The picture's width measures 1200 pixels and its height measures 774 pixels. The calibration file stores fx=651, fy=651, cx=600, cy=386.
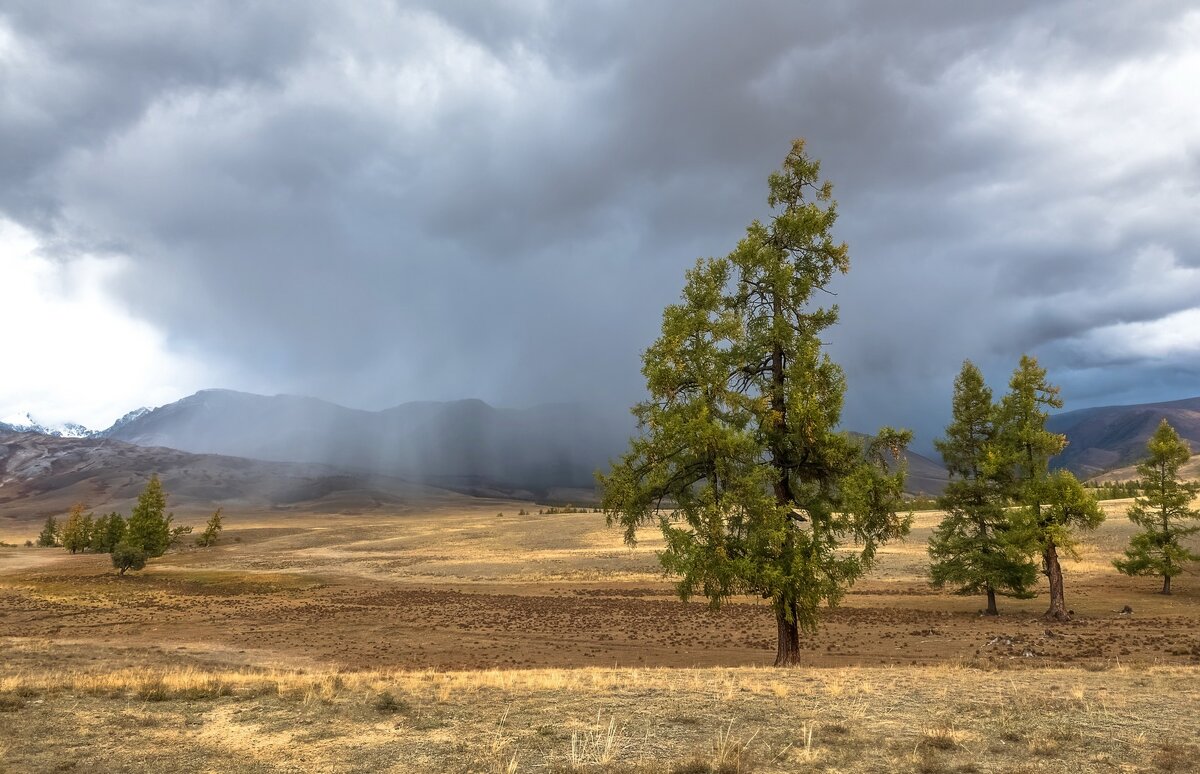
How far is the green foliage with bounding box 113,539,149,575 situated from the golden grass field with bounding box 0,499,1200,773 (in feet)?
26.6

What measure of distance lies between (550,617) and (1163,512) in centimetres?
4453

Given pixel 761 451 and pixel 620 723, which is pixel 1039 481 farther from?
pixel 620 723

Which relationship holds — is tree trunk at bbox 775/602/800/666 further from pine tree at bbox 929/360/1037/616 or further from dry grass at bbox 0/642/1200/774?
pine tree at bbox 929/360/1037/616

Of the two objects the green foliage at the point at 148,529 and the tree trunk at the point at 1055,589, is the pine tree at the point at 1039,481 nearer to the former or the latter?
the tree trunk at the point at 1055,589

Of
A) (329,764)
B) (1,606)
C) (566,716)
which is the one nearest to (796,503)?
(566,716)

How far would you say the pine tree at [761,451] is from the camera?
17.8 meters

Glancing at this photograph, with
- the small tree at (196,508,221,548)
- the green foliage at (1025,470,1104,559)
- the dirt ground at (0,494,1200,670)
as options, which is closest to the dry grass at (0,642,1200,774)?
the dirt ground at (0,494,1200,670)

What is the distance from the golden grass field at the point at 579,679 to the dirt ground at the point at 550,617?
0.98 feet

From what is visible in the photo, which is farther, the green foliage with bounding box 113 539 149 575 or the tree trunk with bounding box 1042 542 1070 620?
the green foliage with bounding box 113 539 149 575

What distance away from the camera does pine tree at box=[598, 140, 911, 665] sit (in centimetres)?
1775

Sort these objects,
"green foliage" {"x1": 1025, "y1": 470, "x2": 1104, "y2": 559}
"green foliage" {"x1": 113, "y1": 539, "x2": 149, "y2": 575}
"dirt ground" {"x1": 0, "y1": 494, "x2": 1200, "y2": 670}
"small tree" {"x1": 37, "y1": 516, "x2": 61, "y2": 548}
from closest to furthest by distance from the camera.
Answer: "dirt ground" {"x1": 0, "y1": 494, "x2": 1200, "y2": 670} < "green foliage" {"x1": 1025, "y1": 470, "x2": 1104, "y2": 559} < "green foliage" {"x1": 113, "y1": 539, "x2": 149, "y2": 575} < "small tree" {"x1": 37, "y1": 516, "x2": 61, "y2": 548}

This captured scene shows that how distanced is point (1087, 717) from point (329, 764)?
40.7 feet

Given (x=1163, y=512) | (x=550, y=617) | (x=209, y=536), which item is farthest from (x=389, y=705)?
(x=209, y=536)

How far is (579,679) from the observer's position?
56.3 ft
